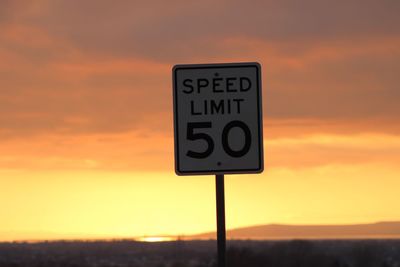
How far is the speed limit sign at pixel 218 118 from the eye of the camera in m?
11.6

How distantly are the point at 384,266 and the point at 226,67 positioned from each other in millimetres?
61397

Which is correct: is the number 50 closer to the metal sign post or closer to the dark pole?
the metal sign post

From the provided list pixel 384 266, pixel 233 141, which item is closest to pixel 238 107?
pixel 233 141

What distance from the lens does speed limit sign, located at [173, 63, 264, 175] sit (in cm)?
1155

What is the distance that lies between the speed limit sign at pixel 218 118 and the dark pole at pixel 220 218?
0.12 meters

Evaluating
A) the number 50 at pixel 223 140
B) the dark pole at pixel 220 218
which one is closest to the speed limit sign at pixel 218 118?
the number 50 at pixel 223 140

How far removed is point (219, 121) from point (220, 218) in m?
0.87

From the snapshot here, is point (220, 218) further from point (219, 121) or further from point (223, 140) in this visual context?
point (219, 121)

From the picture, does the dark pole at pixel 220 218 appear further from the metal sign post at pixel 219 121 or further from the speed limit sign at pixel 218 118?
the speed limit sign at pixel 218 118

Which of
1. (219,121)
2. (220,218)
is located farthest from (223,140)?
(220,218)

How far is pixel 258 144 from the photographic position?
1157 centimetres

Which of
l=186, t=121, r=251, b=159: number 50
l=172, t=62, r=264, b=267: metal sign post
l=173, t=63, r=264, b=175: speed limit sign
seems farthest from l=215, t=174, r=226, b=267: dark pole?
l=186, t=121, r=251, b=159: number 50

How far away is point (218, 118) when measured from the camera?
11602 mm

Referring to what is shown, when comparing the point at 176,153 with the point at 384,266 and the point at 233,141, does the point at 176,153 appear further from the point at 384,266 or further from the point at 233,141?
the point at 384,266
